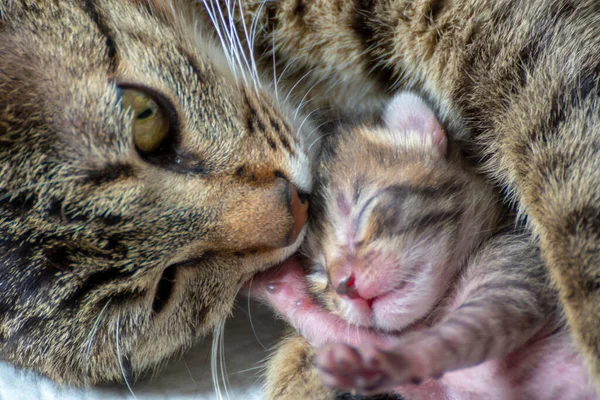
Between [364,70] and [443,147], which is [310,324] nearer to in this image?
[443,147]

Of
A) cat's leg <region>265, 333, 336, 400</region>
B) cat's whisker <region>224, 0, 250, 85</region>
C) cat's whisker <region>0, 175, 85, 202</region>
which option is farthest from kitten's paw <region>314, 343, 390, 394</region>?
cat's whisker <region>224, 0, 250, 85</region>

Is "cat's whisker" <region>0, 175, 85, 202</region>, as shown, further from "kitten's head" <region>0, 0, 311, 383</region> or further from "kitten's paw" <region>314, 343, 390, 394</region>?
"kitten's paw" <region>314, 343, 390, 394</region>

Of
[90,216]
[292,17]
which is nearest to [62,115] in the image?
[90,216]

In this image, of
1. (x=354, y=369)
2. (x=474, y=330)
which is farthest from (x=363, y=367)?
(x=474, y=330)

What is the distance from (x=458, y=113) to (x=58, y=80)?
76 cm

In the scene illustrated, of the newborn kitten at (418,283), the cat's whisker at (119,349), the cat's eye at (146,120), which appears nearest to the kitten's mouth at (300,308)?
the newborn kitten at (418,283)

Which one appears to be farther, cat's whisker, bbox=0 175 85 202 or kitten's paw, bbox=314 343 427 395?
cat's whisker, bbox=0 175 85 202

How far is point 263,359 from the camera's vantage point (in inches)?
52.8

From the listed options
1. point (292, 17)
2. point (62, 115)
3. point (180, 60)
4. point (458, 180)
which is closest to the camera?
point (62, 115)

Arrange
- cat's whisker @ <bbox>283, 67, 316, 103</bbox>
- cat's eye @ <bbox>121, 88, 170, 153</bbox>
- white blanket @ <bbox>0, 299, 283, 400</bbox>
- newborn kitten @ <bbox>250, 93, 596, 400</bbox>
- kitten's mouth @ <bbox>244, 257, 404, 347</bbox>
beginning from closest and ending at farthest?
1. newborn kitten @ <bbox>250, 93, 596, 400</bbox>
2. cat's eye @ <bbox>121, 88, 170, 153</bbox>
3. kitten's mouth @ <bbox>244, 257, 404, 347</bbox>
4. white blanket @ <bbox>0, 299, 283, 400</bbox>
5. cat's whisker @ <bbox>283, 67, 316, 103</bbox>

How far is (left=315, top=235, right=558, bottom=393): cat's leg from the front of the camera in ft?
2.47

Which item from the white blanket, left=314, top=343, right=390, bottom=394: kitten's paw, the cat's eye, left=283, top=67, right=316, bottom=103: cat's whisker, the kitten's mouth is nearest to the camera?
left=314, top=343, right=390, bottom=394: kitten's paw

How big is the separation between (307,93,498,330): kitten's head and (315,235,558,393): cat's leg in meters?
0.07

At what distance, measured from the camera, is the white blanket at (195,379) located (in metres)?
1.24
